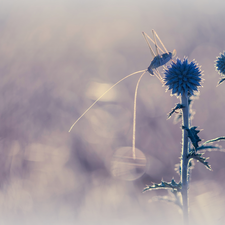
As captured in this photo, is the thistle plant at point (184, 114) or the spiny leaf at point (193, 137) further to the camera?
the thistle plant at point (184, 114)

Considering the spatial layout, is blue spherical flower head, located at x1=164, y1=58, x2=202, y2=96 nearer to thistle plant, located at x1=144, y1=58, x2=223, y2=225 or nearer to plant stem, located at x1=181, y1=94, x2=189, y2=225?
thistle plant, located at x1=144, y1=58, x2=223, y2=225

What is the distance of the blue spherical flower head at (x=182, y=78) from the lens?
160cm

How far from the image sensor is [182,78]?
162 cm

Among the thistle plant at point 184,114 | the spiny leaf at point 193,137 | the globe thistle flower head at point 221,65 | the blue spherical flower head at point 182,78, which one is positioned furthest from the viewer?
the globe thistle flower head at point 221,65

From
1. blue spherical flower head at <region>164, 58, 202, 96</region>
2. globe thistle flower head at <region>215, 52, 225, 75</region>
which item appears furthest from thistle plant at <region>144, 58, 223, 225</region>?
globe thistle flower head at <region>215, 52, 225, 75</region>

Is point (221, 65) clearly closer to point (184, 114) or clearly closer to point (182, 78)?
point (182, 78)

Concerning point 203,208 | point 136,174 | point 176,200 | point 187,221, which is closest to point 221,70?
point 176,200

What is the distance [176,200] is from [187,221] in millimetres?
175

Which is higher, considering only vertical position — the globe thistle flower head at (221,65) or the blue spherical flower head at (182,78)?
the globe thistle flower head at (221,65)

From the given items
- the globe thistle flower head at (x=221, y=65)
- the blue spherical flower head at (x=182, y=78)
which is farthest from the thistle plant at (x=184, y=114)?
the globe thistle flower head at (x=221, y=65)

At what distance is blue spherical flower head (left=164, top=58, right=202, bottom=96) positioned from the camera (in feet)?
5.26

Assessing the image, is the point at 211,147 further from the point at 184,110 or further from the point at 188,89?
the point at 188,89

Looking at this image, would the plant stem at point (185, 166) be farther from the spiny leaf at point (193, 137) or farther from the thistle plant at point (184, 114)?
the spiny leaf at point (193, 137)

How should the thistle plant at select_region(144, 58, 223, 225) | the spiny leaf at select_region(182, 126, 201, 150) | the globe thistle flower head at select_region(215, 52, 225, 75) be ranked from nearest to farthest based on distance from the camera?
1. the spiny leaf at select_region(182, 126, 201, 150)
2. the thistle plant at select_region(144, 58, 223, 225)
3. the globe thistle flower head at select_region(215, 52, 225, 75)
